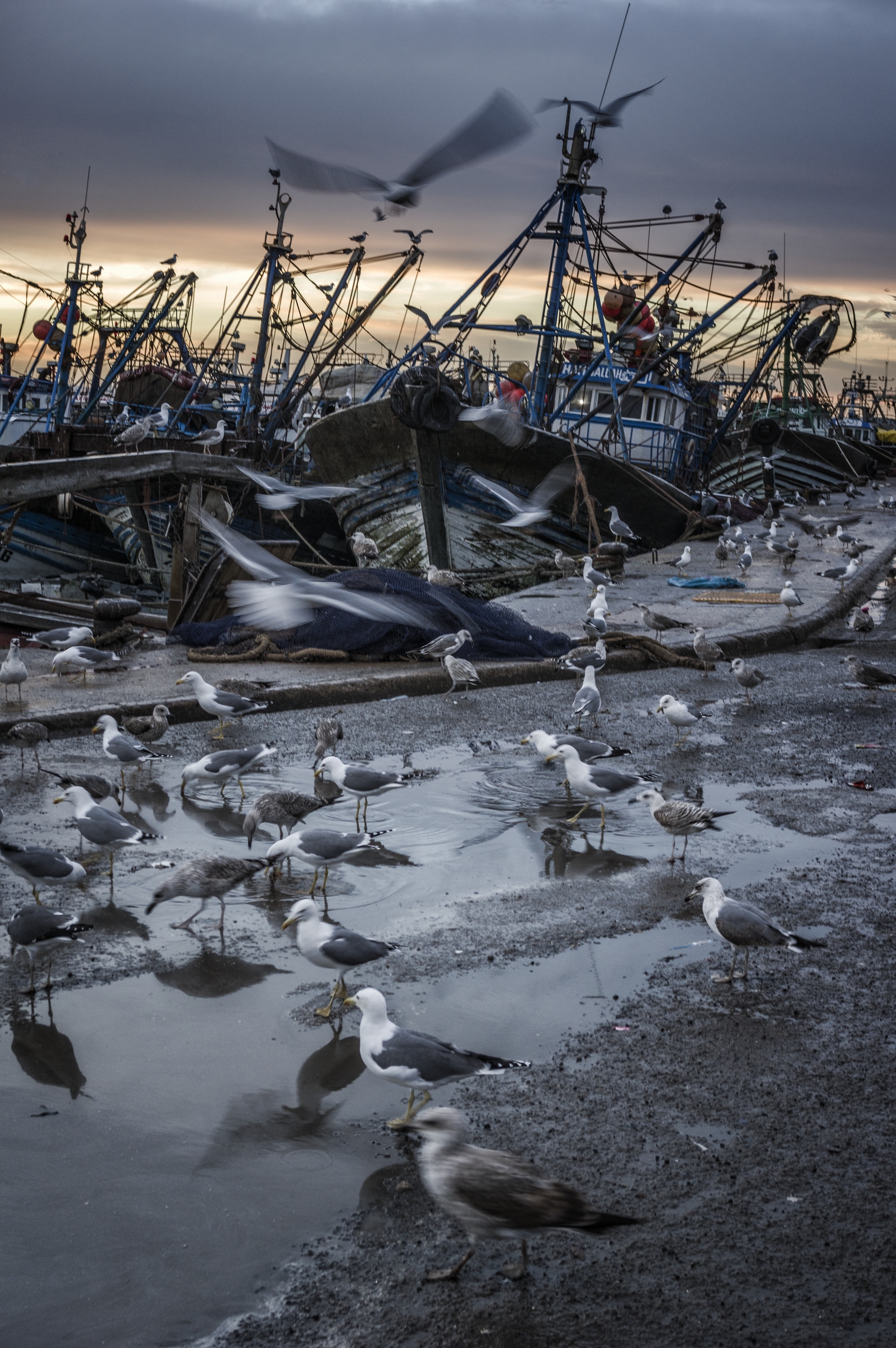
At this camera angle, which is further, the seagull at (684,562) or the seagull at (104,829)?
the seagull at (684,562)

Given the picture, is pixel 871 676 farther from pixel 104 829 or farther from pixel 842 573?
pixel 104 829

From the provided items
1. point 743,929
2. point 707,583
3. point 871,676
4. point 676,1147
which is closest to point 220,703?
point 743,929

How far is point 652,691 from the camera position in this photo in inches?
385

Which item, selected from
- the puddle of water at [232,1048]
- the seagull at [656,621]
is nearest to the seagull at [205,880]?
the puddle of water at [232,1048]

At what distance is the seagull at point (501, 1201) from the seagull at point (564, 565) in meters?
13.6

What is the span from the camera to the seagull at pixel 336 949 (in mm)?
4180

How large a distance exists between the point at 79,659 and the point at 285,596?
7.00 feet

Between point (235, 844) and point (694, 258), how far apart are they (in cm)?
1769

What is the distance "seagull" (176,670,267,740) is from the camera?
7848 millimetres

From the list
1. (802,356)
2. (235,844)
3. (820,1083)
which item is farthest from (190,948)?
(802,356)

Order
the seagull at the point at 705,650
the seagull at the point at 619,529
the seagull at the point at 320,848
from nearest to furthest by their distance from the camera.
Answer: the seagull at the point at 320,848
the seagull at the point at 705,650
the seagull at the point at 619,529

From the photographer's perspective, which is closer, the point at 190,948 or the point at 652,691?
the point at 190,948

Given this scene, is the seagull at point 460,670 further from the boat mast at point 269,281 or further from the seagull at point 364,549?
the boat mast at point 269,281

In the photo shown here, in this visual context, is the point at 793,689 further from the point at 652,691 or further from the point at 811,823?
the point at 811,823
